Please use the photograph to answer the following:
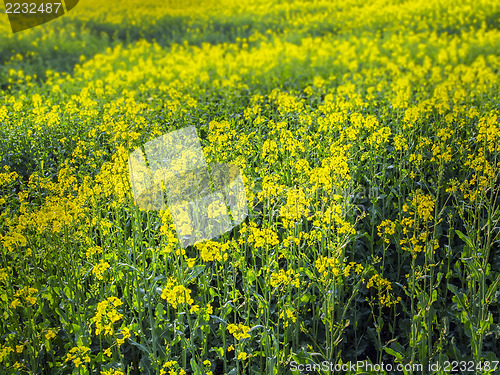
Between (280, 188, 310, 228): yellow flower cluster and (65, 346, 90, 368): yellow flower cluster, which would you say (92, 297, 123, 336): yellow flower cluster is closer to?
(65, 346, 90, 368): yellow flower cluster

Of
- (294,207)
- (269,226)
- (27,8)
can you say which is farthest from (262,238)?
(27,8)

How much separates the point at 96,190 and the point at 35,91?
6.50 metres

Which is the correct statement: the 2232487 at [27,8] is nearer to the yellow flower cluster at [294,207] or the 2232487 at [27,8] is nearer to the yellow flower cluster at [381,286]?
the yellow flower cluster at [294,207]

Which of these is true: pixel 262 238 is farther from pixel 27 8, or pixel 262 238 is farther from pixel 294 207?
pixel 27 8

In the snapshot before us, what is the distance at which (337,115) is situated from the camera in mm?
4855

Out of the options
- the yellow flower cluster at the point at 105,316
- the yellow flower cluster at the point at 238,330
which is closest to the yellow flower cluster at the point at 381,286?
the yellow flower cluster at the point at 238,330

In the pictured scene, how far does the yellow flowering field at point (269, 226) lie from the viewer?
2736 mm

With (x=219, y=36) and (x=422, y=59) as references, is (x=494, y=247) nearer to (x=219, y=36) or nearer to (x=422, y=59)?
(x=422, y=59)

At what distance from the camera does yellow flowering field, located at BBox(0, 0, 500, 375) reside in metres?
2.74

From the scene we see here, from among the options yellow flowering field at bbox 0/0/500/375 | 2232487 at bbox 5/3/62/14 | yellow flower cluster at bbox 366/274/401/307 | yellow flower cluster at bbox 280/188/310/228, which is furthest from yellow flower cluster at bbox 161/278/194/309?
2232487 at bbox 5/3/62/14

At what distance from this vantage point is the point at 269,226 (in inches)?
124

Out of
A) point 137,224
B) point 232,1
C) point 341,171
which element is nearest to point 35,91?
point 137,224

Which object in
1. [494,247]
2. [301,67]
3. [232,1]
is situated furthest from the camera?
[232,1]

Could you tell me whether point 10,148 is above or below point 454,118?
above
